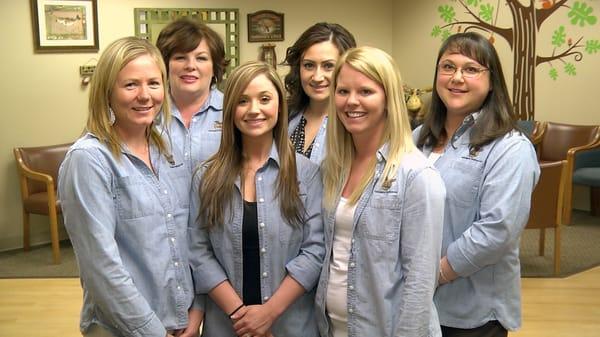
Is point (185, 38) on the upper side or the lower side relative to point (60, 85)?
upper

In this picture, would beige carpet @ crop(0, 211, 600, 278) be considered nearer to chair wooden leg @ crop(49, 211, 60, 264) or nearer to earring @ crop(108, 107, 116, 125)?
chair wooden leg @ crop(49, 211, 60, 264)

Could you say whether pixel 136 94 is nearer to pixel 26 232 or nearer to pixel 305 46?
pixel 305 46

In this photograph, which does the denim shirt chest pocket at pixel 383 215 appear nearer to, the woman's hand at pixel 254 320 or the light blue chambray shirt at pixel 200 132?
the woman's hand at pixel 254 320

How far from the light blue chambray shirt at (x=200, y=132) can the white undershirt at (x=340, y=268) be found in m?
0.61

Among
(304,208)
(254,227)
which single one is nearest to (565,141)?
(304,208)

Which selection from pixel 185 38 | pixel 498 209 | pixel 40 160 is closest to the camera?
pixel 498 209

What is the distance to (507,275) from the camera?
2100 millimetres

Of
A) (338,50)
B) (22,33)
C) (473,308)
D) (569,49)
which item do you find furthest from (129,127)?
(569,49)

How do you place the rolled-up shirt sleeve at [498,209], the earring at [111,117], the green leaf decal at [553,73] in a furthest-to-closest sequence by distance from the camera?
the green leaf decal at [553,73]
the rolled-up shirt sleeve at [498,209]
the earring at [111,117]

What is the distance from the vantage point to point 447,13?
299 inches

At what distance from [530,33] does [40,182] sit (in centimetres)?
489

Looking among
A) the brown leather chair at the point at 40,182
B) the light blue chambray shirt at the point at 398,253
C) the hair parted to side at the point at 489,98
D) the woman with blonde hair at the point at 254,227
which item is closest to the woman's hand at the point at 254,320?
the woman with blonde hair at the point at 254,227

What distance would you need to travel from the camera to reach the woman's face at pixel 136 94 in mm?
1852

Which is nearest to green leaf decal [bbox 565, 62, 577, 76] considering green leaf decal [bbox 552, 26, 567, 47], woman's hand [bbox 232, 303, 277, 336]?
green leaf decal [bbox 552, 26, 567, 47]
